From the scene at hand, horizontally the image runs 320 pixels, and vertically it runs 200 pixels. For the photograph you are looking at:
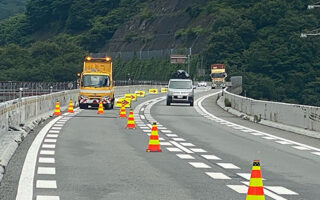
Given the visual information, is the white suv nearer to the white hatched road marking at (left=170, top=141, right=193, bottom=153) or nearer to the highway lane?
the highway lane

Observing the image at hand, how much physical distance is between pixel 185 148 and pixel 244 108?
66.0 ft

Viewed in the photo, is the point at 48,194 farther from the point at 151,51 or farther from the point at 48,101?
the point at 151,51

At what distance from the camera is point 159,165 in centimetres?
1595

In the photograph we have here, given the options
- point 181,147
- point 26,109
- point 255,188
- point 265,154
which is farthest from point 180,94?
point 255,188

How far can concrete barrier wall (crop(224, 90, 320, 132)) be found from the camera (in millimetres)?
26438

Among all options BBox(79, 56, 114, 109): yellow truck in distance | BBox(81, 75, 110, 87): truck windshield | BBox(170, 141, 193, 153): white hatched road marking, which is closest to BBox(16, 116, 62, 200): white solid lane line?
BBox(170, 141, 193, 153): white hatched road marking

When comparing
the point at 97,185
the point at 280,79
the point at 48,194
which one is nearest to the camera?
the point at 48,194

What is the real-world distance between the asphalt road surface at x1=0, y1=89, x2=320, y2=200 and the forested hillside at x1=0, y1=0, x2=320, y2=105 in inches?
4486

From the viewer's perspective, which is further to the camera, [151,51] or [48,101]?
[151,51]

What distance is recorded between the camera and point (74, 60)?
182 m

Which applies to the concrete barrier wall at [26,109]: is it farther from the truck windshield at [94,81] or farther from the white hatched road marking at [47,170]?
the white hatched road marking at [47,170]

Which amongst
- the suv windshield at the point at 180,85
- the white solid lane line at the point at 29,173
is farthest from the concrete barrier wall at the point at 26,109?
the suv windshield at the point at 180,85

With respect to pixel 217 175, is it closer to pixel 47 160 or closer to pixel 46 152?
pixel 47 160

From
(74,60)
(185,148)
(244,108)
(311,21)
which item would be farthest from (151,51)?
(185,148)
